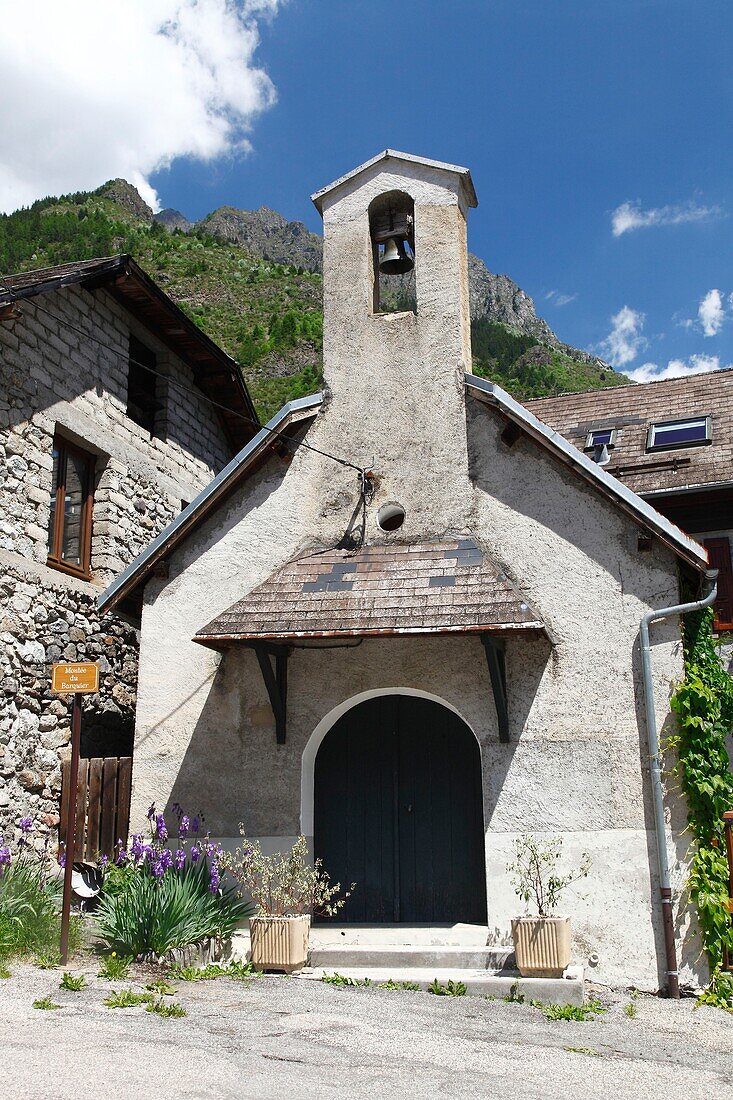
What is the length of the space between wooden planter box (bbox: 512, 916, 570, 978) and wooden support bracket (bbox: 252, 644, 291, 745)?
9.50ft

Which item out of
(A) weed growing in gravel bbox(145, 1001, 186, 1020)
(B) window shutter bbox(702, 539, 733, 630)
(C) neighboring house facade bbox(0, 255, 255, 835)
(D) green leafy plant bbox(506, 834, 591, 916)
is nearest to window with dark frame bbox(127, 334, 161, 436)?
(C) neighboring house facade bbox(0, 255, 255, 835)

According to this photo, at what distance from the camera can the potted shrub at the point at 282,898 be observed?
27.5 ft

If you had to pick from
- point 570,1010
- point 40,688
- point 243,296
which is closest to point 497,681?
point 570,1010

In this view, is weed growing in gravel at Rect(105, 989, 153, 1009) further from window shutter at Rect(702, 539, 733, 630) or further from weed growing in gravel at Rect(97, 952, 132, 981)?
window shutter at Rect(702, 539, 733, 630)

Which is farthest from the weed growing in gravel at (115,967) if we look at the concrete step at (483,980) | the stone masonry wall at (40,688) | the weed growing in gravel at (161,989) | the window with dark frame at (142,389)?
the window with dark frame at (142,389)

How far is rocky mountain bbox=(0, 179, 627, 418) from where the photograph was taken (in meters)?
43.1

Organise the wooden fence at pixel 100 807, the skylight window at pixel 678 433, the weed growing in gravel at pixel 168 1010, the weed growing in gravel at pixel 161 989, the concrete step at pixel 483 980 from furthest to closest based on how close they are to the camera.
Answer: the skylight window at pixel 678 433 < the wooden fence at pixel 100 807 < the concrete step at pixel 483 980 < the weed growing in gravel at pixel 161 989 < the weed growing in gravel at pixel 168 1010

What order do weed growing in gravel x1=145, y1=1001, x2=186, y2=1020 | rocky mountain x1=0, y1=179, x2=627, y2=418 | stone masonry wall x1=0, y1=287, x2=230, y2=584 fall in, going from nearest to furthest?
weed growing in gravel x1=145, y1=1001, x2=186, y2=1020 < stone masonry wall x1=0, y1=287, x2=230, y2=584 < rocky mountain x1=0, y1=179, x2=627, y2=418

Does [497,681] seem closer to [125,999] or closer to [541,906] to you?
[541,906]

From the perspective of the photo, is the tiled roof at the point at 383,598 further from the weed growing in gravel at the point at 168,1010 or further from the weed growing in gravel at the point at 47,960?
the weed growing in gravel at the point at 168,1010

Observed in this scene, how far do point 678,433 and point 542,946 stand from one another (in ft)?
34.4

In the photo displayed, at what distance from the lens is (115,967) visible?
26.0ft

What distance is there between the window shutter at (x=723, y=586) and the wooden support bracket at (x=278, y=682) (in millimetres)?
7334

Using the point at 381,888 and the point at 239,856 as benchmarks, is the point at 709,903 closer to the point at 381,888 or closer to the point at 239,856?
the point at 381,888
